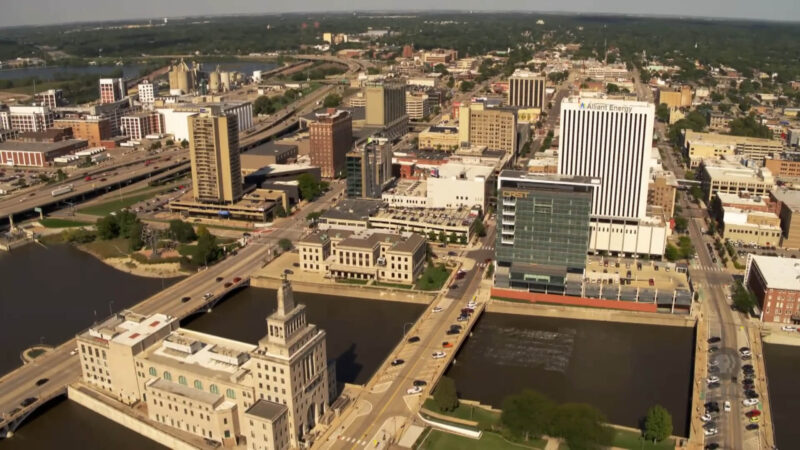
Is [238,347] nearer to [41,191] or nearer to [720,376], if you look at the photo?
[720,376]

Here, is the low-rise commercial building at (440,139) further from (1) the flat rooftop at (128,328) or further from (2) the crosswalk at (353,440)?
(2) the crosswalk at (353,440)

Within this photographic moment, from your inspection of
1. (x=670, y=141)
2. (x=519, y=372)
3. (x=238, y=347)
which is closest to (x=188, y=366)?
(x=238, y=347)

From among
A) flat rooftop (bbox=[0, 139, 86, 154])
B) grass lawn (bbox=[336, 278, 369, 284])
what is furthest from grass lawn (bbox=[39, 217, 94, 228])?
grass lawn (bbox=[336, 278, 369, 284])

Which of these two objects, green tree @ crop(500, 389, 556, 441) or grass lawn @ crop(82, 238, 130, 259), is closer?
green tree @ crop(500, 389, 556, 441)

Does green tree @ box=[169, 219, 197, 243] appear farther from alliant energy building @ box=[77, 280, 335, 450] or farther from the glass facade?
the glass facade

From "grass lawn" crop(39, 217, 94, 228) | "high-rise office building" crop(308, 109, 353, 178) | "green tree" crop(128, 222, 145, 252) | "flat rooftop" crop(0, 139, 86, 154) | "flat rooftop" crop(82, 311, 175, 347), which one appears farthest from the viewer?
"flat rooftop" crop(0, 139, 86, 154)

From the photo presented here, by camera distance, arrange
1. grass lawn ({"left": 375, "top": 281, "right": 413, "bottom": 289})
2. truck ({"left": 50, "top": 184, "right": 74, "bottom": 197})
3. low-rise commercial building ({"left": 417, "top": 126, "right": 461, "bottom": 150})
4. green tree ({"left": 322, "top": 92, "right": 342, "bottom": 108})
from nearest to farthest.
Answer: grass lawn ({"left": 375, "top": 281, "right": 413, "bottom": 289}) → truck ({"left": 50, "top": 184, "right": 74, "bottom": 197}) → low-rise commercial building ({"left": 417, "top": 126, "right": 461, "bottom": 150}) → green tree ({"left": 322, "top": 92, "right": 342, "bottom": 108})

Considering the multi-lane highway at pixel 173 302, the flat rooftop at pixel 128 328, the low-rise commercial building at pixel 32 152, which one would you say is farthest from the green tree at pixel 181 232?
the low-rise commercial building at pixel 32 152
